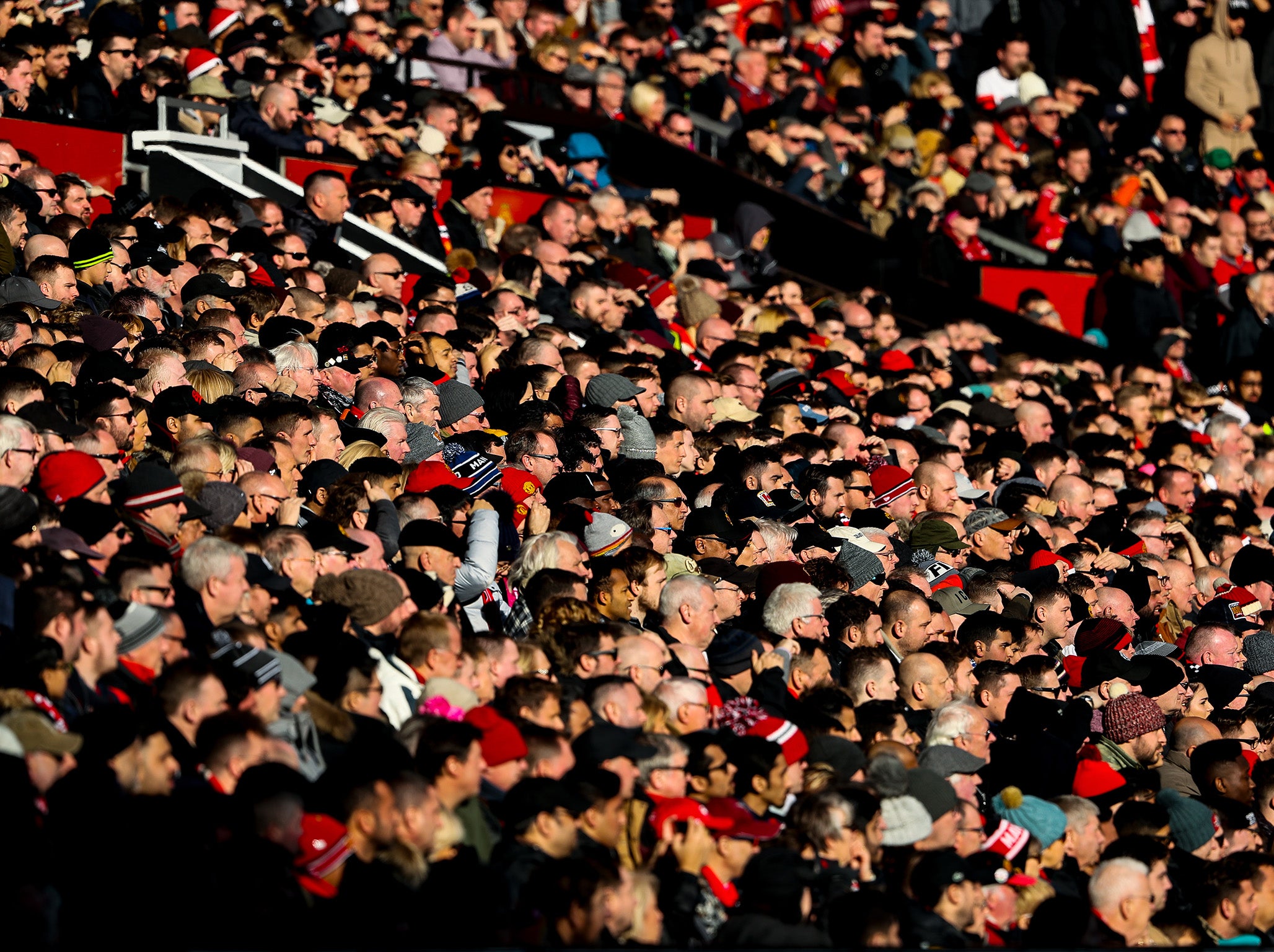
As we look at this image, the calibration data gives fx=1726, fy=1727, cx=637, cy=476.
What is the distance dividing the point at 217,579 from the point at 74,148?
24.1 ft

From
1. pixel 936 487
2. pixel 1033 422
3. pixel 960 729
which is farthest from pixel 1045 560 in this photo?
pixel 960 729

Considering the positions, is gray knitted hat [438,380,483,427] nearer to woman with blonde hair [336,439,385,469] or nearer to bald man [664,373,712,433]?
woman with blonde hair [336,439,385,469]

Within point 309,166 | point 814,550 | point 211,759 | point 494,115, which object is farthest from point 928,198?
point 211,759

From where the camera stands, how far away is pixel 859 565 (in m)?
9.95

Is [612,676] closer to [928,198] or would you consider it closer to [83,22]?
[83,22]

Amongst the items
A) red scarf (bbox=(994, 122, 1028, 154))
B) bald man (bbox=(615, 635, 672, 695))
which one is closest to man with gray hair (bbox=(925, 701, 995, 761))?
bald man (bbox=(615, 635, 672, 695))

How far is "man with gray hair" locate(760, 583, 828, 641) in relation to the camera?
28.8 ft

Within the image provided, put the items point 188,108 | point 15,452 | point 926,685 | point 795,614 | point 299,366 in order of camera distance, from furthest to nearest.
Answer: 1. point 188,108
2. point 299,366
3. point 795,614
4. point 926,685
5. point 15,452

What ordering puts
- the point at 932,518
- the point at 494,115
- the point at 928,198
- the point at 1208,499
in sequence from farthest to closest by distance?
the point at 928,198
the point at 494,115
the point at 1208,499
the point at 932,518

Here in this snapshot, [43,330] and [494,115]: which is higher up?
[43,330]

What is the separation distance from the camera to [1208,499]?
13.6 m

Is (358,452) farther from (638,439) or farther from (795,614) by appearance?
(795,614)

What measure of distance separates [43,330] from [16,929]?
489 centimetres

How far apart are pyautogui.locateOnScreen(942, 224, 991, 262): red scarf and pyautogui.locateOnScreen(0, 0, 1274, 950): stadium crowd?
80mm
